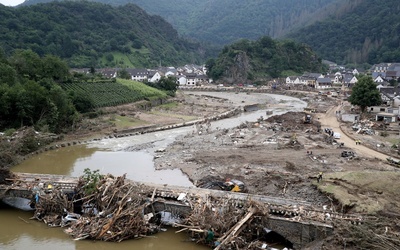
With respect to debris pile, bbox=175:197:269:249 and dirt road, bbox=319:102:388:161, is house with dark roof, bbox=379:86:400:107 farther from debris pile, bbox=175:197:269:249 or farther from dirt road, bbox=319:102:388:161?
debris pile, bbox=175:197:269:249

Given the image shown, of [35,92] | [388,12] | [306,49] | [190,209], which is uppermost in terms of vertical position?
[388,12]

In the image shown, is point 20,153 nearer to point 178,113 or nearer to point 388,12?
point 178,113

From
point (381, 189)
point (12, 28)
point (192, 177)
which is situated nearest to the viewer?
point (381, 189)

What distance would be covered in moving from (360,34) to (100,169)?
541 feet

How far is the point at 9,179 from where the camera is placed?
2664cm

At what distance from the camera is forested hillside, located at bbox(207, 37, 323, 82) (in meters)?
136

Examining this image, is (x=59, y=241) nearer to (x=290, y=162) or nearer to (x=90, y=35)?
(x=290, y=162)

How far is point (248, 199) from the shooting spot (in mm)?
22422

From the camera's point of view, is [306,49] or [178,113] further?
[306,49]

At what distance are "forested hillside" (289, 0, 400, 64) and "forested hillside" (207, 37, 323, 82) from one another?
27.3 meters

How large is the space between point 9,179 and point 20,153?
12.7 metres

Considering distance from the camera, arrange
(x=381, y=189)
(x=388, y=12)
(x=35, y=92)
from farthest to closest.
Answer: (x=388, y=12) → (x=35, y=92) → (x=381, y=189)

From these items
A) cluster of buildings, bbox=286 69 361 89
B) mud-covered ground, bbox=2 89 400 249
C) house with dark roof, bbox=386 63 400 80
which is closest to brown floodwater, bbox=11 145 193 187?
mud-covered ground, bbox=2 89 400 249

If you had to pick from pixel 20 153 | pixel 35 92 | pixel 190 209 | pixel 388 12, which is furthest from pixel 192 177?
pixel 388 12
